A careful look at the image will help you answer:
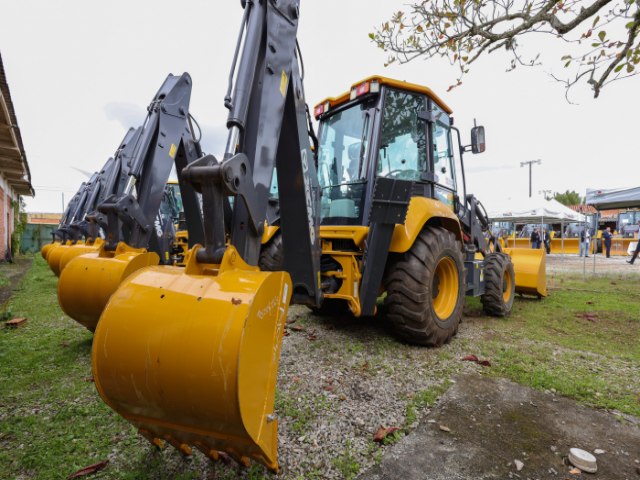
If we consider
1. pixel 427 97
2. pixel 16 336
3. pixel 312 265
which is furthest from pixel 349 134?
pixel 16 336

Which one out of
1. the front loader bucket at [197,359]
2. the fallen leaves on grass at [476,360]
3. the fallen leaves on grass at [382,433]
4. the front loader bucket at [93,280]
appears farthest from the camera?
the fallen leaves on grass at [476,360]

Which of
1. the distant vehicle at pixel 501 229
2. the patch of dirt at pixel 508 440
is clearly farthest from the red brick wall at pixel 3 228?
the distant vehicle at pixel 501 229

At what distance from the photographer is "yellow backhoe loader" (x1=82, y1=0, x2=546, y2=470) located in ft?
4.76

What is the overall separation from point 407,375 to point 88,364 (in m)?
2.80

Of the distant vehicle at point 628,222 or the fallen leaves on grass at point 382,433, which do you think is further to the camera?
the distant vehicle at point 628,222

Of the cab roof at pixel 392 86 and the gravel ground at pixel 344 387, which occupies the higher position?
the cab roof at pixel 392 86

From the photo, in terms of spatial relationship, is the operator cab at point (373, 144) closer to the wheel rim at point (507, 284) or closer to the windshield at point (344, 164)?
the windshield at point (344, 164)

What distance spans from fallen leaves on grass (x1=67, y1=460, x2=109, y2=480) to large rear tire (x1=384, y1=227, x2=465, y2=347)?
256 centimetres

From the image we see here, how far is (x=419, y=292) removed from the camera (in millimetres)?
3543

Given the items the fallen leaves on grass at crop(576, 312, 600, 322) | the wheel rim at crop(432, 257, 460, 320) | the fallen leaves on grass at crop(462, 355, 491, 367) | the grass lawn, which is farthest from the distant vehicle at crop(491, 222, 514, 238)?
the fallen leaves on grass at crop(462, 355, 491, 367)

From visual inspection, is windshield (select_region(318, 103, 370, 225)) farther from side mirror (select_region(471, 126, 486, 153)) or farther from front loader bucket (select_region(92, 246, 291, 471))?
front loader bucket (select_region(92, 246, 291, 471))

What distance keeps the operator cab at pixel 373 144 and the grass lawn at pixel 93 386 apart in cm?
168

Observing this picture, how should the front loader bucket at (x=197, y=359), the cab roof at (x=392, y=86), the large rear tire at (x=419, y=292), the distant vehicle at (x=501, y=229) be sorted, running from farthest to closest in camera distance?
1. the distant vehicle at (x=501, y=229)
2. the cab roof at (x=392, y=86)
3. the large rear tire at (x=419, y=292)
4. the front loader bucket at (x=197, y=359)

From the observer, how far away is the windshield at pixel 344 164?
12.9 feet
